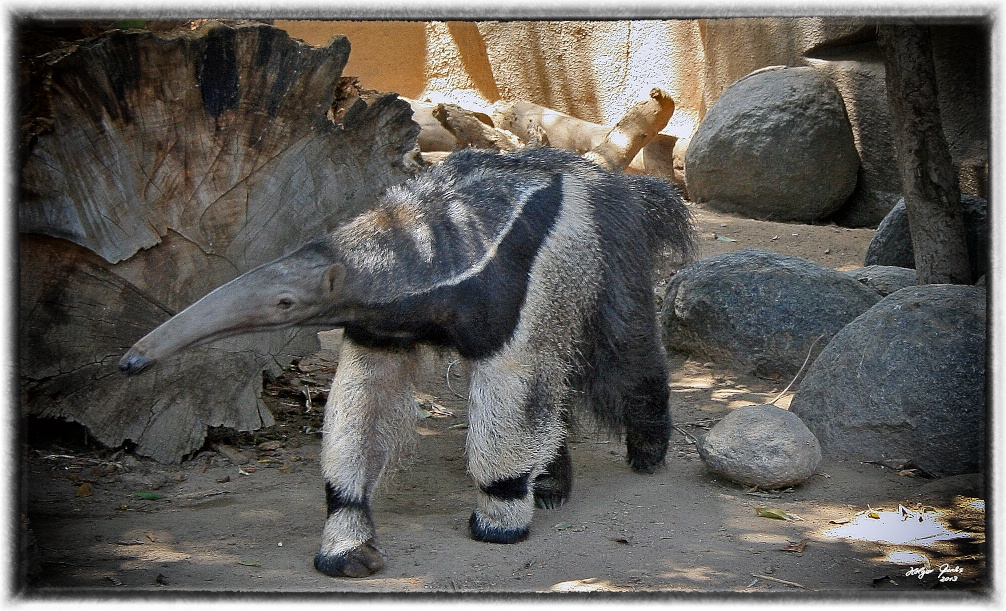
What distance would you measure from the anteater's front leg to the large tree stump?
3.51 ft

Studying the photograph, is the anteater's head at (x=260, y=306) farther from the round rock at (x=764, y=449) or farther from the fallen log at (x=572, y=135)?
the fallen log at (x=572, y=135)

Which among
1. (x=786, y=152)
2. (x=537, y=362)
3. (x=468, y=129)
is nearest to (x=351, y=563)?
(x=537, y=362)

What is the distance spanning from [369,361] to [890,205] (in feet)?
24.3

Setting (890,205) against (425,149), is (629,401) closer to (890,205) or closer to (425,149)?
(890,205)

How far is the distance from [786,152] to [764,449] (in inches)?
230

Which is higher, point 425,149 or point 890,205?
point 425,149

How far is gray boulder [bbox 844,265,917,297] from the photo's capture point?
615 centimetres

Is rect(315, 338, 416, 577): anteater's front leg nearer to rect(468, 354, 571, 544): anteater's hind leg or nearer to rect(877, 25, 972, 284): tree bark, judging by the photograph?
rect(468, 354, 571, 544): anteater's hind leg

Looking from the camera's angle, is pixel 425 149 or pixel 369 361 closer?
pixel 369 361

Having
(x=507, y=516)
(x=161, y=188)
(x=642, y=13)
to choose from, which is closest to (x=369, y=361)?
(x=507, y=516)

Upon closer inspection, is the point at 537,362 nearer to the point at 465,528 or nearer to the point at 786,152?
the point at 465,528

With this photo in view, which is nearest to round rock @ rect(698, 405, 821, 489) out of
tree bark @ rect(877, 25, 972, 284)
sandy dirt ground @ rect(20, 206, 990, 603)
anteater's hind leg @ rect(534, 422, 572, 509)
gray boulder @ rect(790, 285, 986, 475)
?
sandy dirt ground @ rect(20, 206, 990, 603)

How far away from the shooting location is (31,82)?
11.5 ft
